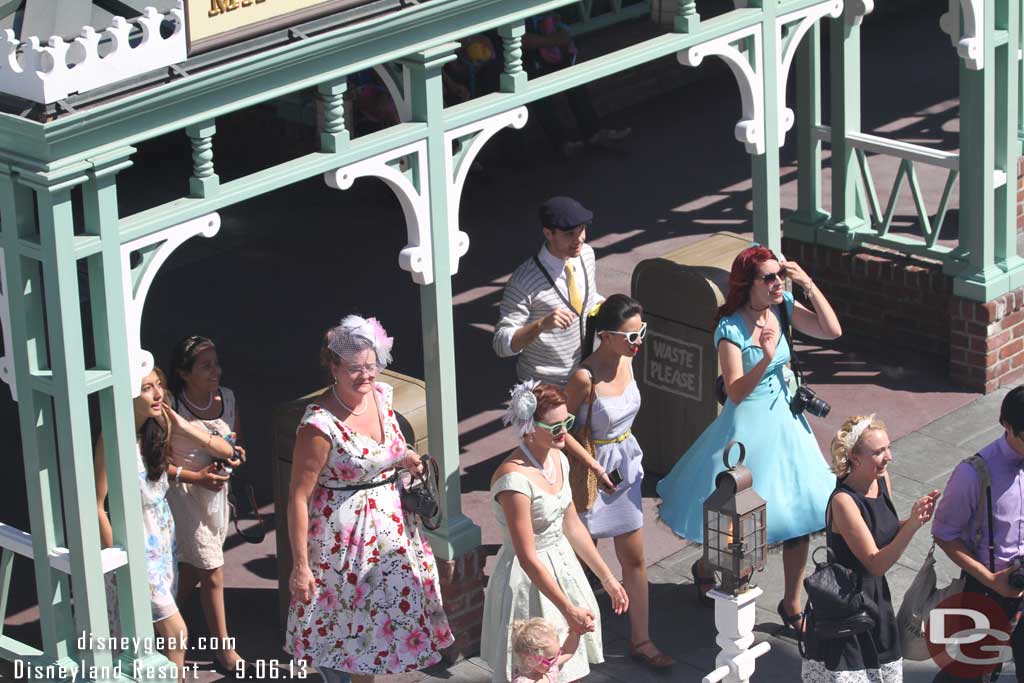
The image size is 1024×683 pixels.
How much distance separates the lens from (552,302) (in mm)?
8945

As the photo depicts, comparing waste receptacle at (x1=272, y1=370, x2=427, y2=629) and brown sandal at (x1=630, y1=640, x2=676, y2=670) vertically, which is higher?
waste receptacle at (x1=272, y1=370, x2=427, y2=629)

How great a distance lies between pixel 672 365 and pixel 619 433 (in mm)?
1738

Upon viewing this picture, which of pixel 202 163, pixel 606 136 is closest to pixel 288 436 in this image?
pixel 202 163

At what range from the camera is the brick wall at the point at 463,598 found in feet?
29.1

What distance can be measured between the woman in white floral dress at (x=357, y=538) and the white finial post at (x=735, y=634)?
130 cm

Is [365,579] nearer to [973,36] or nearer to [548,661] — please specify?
[548,661]

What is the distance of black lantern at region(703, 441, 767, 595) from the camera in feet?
24.1

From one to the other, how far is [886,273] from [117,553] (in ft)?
20.2

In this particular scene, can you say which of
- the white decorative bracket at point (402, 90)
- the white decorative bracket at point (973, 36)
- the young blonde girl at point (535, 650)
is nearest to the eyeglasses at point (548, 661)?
the young blonde girl at point (535, 650)

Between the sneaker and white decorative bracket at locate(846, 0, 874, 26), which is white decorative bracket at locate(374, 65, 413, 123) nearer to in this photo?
white decorative bracket at locate(846, 0, 874, 26)

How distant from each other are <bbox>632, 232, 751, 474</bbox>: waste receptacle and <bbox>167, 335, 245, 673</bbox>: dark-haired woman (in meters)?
2.76

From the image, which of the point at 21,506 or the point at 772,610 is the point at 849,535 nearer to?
the point at 772,610

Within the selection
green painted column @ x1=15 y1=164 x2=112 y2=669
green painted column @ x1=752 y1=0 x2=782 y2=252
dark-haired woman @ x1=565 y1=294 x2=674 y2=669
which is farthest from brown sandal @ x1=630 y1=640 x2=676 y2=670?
green painted column @ x1=15 y1=164 x2=112 y2=669

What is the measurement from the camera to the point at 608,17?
56.3 ft
